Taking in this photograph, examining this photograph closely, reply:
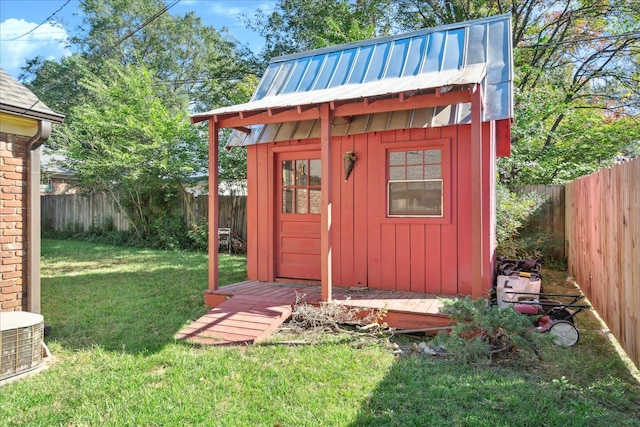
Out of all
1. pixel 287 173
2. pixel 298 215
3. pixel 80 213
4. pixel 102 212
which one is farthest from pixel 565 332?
pixel 80 213

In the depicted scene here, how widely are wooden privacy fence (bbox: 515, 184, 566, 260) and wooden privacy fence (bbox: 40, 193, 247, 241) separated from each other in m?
7.58

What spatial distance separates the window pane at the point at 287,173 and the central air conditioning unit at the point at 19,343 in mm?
3518

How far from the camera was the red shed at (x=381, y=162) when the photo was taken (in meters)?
4.54

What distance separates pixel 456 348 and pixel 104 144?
37.8 feet

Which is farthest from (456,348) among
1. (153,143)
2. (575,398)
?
(153,143)

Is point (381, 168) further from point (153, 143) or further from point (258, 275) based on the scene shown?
point (153, 143)

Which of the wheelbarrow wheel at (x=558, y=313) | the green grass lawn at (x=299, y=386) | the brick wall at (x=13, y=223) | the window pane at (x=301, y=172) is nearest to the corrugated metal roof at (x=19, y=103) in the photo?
the brick wall at (x=13, y=223)

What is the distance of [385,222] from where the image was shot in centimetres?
543

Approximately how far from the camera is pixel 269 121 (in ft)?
16.0

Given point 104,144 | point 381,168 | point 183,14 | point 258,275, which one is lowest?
point 258,275

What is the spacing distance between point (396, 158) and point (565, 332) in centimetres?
278

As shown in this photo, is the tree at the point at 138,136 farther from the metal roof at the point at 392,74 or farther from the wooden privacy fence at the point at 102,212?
the metal roof at the point at 392,74

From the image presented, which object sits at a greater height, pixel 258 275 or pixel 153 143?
pixel 153 143

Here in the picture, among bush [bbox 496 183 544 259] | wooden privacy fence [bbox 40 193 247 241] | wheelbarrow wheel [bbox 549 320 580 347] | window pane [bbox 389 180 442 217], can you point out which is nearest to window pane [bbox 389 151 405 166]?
window pane [bbox 389 180 442 217]
